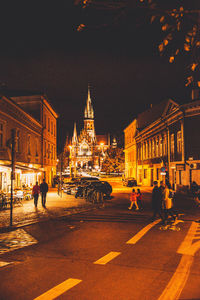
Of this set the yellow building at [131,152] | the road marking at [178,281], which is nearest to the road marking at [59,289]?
the road marking at [178,281]

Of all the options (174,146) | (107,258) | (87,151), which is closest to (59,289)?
(107,258)

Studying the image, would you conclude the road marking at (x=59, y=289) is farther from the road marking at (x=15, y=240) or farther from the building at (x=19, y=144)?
the building at (x=19, y=144)

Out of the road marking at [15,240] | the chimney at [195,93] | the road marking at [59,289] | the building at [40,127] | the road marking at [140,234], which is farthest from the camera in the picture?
the chimney at [195,93]

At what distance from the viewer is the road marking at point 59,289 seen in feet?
16.3

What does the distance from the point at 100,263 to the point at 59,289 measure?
1737 millimetres

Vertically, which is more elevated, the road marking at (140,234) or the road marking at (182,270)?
the road marking at (182,270)

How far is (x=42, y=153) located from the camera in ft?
118

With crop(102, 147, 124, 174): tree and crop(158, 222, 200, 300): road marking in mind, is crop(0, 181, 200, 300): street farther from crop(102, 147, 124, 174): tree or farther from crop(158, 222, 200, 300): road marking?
crop(102, 147, 124, 174): tree

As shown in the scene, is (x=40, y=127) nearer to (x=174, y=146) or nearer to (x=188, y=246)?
(x=174, y=146)

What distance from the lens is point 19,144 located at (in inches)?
1049

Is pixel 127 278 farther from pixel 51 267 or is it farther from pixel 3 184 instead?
pixel 3 184

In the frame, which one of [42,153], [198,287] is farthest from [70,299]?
[42,153]

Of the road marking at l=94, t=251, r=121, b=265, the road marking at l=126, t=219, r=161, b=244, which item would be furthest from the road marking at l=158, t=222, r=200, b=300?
the road marking at l=94, t=251, r=121, b=265

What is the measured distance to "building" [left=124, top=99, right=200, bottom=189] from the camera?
29516mm
